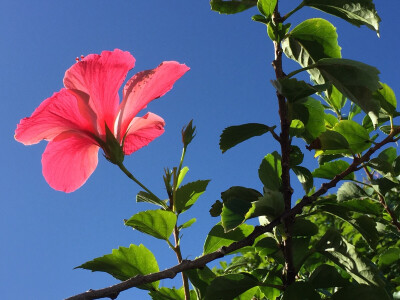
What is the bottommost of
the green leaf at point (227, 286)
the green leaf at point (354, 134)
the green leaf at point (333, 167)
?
the green leaf at point (227, 286)

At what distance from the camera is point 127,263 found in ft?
4.15

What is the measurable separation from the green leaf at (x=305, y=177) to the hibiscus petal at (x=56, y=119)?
662mm

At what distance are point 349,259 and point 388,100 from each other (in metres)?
0.71

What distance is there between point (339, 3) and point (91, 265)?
107cm

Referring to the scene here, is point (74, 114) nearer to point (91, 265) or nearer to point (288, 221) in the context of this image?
point (91, 265)

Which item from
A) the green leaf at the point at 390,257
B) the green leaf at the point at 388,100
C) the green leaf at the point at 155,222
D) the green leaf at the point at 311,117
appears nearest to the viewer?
the green leaf at the point at 155,222

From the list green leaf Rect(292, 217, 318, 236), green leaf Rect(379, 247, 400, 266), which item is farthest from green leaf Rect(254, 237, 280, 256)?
green leaf Rect(379, 247, 400, 266)

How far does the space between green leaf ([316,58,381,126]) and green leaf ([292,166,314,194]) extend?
0.97ft

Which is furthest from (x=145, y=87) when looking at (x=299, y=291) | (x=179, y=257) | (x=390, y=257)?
(x=390, y=257)

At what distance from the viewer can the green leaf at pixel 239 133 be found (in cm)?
125

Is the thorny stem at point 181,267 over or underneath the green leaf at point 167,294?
over


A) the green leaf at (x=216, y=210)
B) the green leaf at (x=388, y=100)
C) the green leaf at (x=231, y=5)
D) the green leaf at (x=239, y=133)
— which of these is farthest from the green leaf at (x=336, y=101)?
the green leaf at (x=216, y=210)

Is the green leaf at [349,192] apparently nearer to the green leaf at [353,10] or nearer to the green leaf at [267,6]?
the green leaf at [353,10]

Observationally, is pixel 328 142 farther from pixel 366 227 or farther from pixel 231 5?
pixel 231 5
